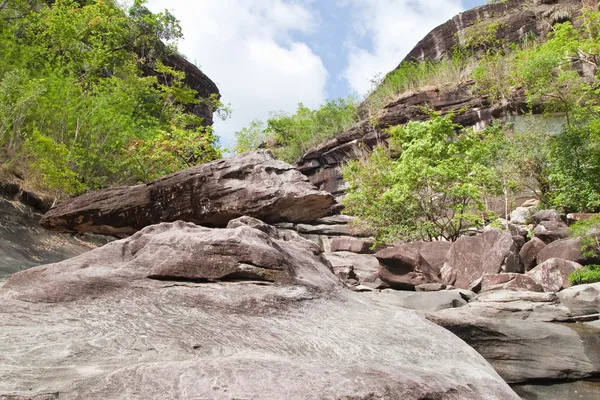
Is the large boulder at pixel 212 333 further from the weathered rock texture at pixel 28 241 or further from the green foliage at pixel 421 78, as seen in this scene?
the green foliage at pixel 421 78

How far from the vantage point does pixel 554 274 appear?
10648 millimetres

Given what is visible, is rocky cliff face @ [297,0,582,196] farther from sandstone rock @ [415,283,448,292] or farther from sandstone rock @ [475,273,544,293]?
sandstone rock @ [475,273,544,293]

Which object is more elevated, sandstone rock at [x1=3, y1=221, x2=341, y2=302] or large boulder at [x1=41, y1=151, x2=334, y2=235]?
large boulder at [x1=41, y1=151, x2=334, y2=235]

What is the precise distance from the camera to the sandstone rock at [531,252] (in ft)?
41.7

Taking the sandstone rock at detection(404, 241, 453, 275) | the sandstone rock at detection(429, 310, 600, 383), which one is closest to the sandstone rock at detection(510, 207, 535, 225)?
the sandstone rock at detection(404, 241, 453, 275)

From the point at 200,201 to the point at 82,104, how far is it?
20.9 feet

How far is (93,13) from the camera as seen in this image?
2158 centimetres

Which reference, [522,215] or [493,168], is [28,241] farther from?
[522,215]

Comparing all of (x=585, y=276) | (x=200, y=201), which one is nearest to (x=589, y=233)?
(x=585, y=276)

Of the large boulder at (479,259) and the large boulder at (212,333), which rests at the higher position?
the large boulder at (212,333)

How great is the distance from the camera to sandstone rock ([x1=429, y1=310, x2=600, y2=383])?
5227 mm

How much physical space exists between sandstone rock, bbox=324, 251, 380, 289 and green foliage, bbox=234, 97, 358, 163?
52.1 ft

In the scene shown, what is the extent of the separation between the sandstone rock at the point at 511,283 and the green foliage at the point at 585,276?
2.74 ft

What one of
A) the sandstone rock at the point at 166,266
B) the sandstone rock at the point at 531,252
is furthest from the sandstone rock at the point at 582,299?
the sandstone rock at the point at 166,266
